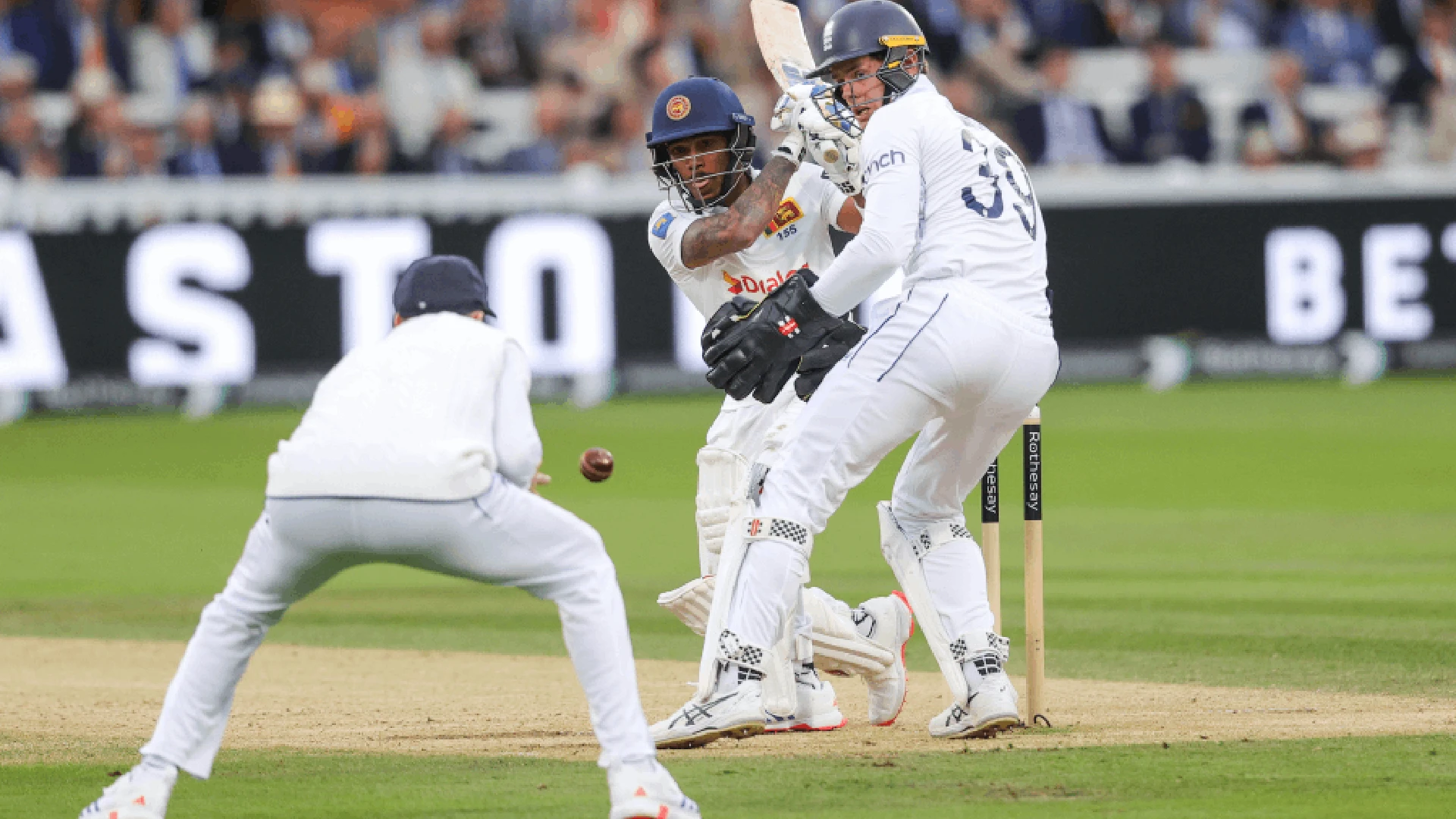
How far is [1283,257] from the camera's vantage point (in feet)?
68.6

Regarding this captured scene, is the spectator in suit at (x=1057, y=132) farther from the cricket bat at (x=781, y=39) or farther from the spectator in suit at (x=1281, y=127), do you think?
the cricket bat at (x=781, y=39)

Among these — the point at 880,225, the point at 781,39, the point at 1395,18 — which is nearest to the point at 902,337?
the point at 880,225

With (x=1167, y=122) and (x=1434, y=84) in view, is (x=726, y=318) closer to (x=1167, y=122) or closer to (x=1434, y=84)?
(x=1167, y=122)

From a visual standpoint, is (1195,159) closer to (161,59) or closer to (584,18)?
(584,18)

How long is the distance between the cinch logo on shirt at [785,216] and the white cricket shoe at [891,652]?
1356mm

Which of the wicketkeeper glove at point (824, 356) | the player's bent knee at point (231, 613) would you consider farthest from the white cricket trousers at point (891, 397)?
the player's bent knee at point (231, 613)

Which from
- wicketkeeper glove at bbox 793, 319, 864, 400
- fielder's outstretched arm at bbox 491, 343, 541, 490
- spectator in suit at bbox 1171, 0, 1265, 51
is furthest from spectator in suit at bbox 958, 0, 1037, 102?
fielder's outstretched arm at bbox 491, 343, 541, 490

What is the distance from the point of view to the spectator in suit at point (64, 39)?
20.6 metres

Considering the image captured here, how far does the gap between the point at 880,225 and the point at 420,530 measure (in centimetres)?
193

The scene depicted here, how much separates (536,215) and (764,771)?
13.6m

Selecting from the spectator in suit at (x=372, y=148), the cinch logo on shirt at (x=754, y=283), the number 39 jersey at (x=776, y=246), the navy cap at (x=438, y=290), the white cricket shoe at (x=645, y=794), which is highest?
the navy cap at (x=438, y=290)

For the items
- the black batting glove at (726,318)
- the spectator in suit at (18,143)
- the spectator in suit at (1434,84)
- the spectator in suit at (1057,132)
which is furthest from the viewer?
the spectator in suit at (1434,84)

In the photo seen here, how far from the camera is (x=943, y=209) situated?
21.8 feet

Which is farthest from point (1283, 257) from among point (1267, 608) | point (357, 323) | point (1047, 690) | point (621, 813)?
point (621, 813)
